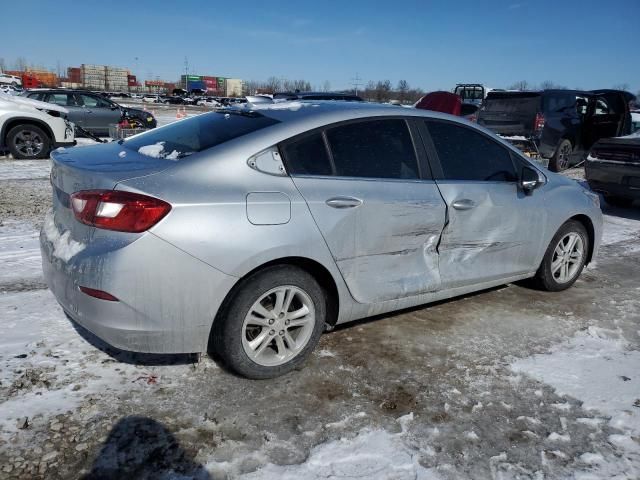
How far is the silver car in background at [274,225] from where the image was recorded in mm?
2494

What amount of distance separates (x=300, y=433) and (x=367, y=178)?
1517mm

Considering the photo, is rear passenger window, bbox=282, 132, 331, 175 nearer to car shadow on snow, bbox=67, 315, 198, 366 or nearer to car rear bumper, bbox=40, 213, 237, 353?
car rear bumper, bbox=40, 213, 237, 353

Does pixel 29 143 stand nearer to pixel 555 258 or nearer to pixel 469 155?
pixel 469 155

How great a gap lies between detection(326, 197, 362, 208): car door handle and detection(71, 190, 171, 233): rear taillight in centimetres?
93

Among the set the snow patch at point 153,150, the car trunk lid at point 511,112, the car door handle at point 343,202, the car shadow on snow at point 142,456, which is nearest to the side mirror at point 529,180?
the car door handle at point 343,202

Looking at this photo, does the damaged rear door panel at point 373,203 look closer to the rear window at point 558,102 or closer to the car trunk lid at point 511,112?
the car trunk lid at point 511,112

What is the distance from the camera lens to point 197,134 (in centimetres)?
319

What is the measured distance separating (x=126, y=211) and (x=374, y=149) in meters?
1.56

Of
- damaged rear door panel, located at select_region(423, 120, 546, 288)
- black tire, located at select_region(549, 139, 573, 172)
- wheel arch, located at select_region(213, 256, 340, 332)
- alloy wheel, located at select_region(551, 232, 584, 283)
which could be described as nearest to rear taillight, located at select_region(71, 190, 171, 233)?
wheel arch, located at select_region(213, 256, 340, 332)

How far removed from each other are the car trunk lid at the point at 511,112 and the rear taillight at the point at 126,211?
Answer: 10453mm

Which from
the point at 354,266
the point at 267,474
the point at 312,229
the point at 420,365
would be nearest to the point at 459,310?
the point at 420,365

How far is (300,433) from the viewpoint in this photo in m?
2.51

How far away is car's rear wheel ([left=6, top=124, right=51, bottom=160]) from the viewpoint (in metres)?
10.3

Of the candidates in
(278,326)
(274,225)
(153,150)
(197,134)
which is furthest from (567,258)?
(153,150)
